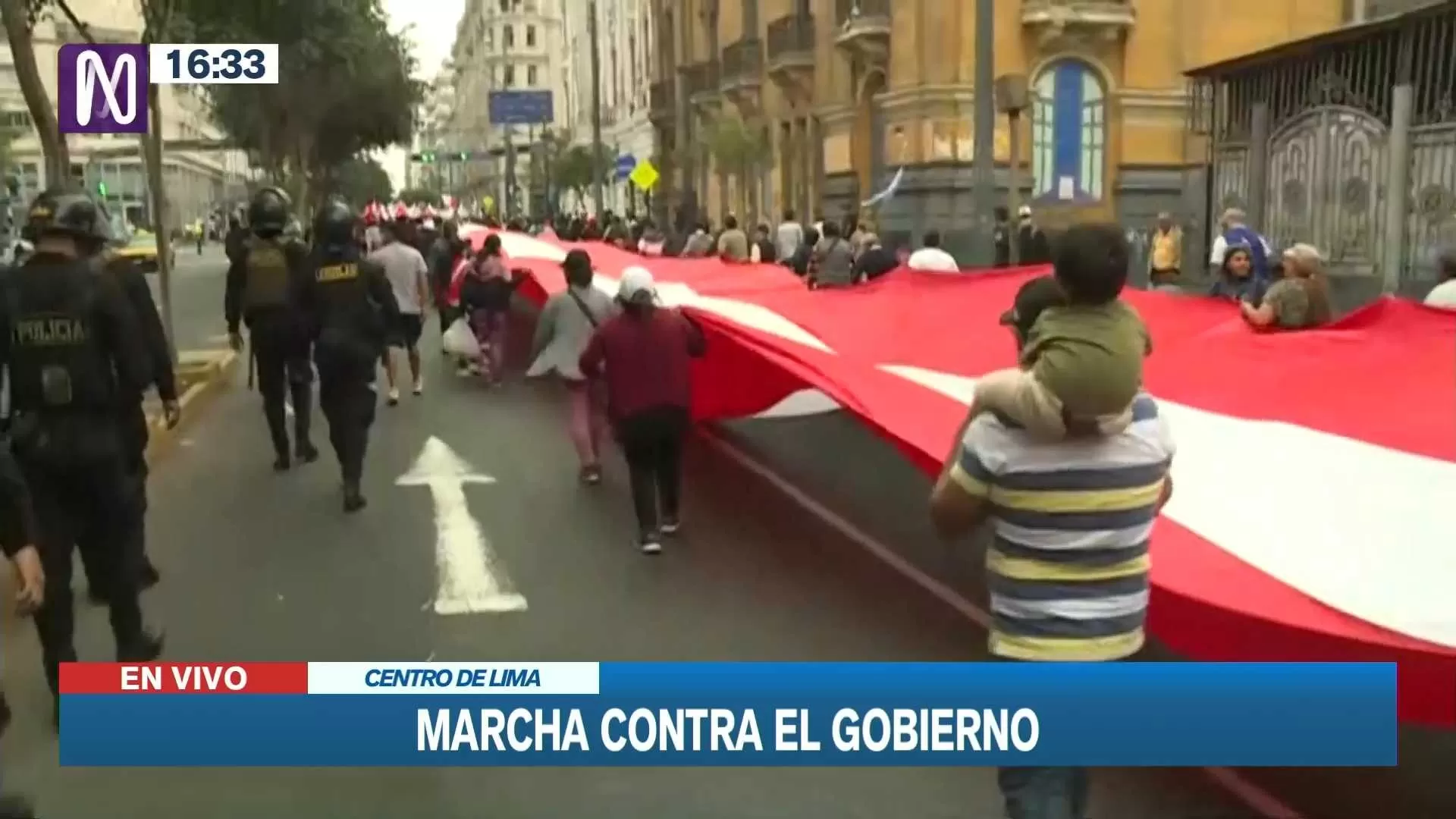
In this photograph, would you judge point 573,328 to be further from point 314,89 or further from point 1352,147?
point 314,89

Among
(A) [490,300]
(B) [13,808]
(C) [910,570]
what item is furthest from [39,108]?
(B) [13,808]

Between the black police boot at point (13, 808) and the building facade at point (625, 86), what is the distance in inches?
2144

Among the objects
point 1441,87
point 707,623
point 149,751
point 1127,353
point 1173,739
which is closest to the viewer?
point 1127,353

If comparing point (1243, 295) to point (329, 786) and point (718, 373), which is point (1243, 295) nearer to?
point (718, 373)

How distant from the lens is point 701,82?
50688 millimetres

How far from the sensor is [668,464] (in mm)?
9391

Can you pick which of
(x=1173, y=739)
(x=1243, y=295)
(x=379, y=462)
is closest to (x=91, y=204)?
(x=1173, y=739)

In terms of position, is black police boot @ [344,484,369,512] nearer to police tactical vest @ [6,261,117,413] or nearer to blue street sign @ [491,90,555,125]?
police tactical vest @ [6,261,117,413]

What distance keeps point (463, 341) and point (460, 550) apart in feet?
28.7

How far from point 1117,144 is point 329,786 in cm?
2928

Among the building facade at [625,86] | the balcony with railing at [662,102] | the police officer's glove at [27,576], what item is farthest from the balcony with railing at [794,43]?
the police officer's glove at [27,576]

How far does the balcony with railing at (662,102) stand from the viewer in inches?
2249

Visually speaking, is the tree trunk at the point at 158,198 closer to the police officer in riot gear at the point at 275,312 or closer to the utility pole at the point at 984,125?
the police officer in riot gear at the point at 275,312

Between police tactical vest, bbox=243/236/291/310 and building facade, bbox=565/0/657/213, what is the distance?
46262mm
